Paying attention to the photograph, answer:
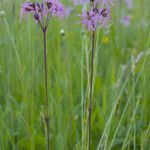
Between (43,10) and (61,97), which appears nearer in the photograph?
(43,10)

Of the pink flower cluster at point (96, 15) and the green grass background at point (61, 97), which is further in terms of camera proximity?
the green grass background at point (61, 97)

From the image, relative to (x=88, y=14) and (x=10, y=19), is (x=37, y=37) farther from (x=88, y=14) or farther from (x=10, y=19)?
(x=88, y=14)

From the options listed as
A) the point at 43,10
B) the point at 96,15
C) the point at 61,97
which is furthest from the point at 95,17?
the point at 61,97

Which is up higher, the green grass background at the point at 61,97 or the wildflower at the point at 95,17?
the wildflower at the point at 95,17

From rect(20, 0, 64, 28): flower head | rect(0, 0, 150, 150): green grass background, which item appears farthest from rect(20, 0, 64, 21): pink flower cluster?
rect(0, 0, 150, 150): green grass background

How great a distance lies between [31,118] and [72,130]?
0.63ft

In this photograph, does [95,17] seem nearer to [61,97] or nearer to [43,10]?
[43,10]

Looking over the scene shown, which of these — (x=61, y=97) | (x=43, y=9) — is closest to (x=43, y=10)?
(x=43, y=9)

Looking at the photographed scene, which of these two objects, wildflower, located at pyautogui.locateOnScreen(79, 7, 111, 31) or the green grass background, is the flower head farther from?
the green grass background

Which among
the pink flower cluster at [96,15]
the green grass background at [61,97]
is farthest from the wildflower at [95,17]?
the green grass background at [61,97]

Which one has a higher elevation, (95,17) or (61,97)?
(95,17)

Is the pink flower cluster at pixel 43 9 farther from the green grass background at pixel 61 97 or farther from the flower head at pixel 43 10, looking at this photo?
the green grass background at pixel 61 97

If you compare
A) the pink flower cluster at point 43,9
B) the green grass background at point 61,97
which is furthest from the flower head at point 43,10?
the green grass background at point 61,97

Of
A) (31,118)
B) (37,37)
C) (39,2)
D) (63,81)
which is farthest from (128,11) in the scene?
(39,2)
